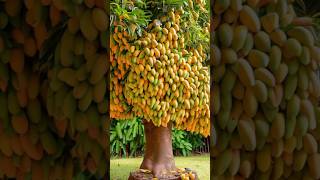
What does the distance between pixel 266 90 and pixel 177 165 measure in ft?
0.59

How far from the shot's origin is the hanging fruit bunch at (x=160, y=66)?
0.65 meters

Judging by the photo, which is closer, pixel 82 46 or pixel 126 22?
pixel 82 46

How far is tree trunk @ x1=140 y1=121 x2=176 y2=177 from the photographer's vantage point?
0.64 m

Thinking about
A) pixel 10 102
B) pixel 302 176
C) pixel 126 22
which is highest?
pixel 126 22

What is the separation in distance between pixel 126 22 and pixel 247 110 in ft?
0.76

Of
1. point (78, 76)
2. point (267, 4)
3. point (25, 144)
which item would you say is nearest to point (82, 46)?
point (78, 76)

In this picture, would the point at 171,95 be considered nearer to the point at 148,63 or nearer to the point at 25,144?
the point at 148,63

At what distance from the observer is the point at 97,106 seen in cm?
56

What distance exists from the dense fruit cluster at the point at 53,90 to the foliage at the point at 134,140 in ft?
0.24

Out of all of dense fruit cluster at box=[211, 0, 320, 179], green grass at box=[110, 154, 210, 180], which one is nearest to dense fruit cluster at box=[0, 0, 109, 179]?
green grass at box=[110, 154, 210, 180]

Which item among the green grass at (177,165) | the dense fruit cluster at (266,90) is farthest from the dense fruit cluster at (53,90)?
the dense fruit cluster at (266,90)

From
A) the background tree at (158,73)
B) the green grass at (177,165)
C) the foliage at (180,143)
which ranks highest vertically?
the background tree at (158,73)

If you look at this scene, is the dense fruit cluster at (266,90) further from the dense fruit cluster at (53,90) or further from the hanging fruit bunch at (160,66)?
the dense fruit cluster at (53,90)

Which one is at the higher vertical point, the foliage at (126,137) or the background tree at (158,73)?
the background tree at (158,73)
